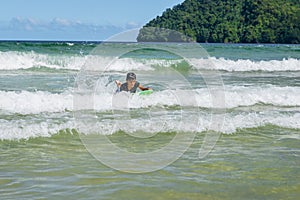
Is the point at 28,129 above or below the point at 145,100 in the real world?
below

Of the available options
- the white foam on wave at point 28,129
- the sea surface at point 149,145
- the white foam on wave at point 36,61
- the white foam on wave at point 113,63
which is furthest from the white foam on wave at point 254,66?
the white foam on wave at point 28,129

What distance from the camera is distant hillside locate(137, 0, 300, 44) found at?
104000 millimetres

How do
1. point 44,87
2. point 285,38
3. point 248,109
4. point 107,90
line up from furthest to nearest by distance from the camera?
1. point 285,38
2. point 44,87
3. point 107,90
4. point 248,109

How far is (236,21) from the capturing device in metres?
111

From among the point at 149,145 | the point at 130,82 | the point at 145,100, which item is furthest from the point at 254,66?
the point at 149,145

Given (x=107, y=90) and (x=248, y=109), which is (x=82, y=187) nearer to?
(x=248, y=109)

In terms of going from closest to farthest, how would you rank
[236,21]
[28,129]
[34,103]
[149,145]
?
1. [149,145]
2. [28,129]
3. [34,103]
4. [236,21]

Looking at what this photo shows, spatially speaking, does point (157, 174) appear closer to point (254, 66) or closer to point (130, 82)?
point (130, 82)

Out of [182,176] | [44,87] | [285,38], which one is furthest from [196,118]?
[285,38]

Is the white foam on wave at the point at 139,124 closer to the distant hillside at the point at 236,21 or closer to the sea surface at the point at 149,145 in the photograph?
the sea surface at the point at 149,145

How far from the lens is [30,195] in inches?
192

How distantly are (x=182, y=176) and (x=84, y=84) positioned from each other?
426 inches

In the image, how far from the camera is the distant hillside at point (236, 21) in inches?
4094

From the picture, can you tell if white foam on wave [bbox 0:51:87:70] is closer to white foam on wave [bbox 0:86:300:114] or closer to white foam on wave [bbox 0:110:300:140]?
white foam on wave [bbox 0:86:300:114]
